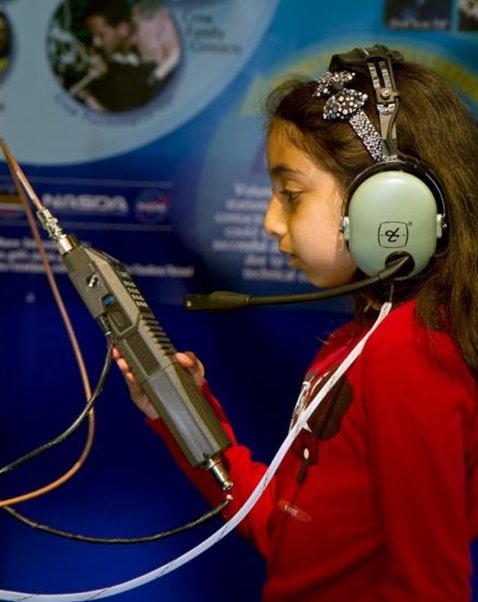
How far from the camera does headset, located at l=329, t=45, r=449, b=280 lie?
3.34ft

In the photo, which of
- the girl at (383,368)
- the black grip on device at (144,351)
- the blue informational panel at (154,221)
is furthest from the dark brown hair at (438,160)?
the blue informational panel at (154,221)

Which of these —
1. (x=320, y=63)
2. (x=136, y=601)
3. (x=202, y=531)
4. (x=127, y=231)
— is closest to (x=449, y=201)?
(x=320, y=63)

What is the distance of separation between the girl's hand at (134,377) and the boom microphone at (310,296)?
0.09 meters

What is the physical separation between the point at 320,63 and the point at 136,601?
41.7 inches

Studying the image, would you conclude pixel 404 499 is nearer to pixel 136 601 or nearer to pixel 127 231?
pixel 127 231

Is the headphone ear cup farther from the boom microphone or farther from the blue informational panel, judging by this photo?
the blue informational panel

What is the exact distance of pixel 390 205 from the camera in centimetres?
102

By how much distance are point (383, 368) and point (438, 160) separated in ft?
0.77

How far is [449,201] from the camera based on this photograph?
1.07 meters

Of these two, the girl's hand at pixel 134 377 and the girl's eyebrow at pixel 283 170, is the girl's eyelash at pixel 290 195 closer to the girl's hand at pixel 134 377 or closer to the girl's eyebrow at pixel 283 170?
the girl's eyebrow at pixel 283 170

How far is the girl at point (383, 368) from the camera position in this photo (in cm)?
103

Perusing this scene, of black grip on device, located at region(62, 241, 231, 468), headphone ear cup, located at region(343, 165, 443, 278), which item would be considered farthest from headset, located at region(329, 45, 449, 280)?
black grip on device, located at region(62, 241, 231, 468)

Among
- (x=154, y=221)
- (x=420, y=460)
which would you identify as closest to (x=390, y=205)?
(x=420, y=460)

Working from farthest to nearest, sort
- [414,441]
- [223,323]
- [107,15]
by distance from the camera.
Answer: [223,323] → [107,15] → [414,441]
